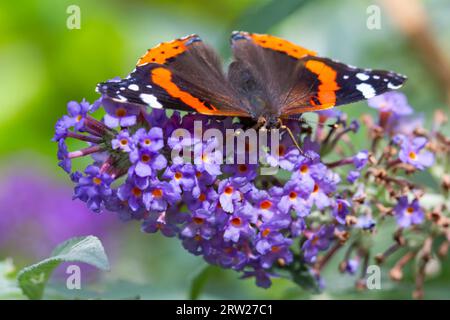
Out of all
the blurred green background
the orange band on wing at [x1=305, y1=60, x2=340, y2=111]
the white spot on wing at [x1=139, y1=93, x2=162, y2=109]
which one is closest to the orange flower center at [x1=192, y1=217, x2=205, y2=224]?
the white spot on wing at [x1=139, y1=93, x2=162, y2=109]

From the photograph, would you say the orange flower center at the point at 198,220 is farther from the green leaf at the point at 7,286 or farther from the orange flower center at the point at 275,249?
the green leaf at the point at 7,286

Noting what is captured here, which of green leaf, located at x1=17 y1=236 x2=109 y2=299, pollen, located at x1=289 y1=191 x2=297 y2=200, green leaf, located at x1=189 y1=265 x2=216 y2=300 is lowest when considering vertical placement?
green leaf, located at x1=189 y1=265 x2=216 y2=300

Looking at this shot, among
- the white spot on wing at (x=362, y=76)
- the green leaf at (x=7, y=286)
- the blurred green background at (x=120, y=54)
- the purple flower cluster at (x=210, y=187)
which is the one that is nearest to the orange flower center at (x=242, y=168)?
the purple flower cluster at (x=210, y=187)

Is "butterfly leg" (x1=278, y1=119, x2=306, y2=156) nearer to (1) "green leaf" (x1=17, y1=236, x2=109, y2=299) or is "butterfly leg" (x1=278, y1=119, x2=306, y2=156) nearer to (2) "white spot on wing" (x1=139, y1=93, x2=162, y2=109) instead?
(2) "white spot on wing" (x1=139, y1=93, x2=162, y2=109)

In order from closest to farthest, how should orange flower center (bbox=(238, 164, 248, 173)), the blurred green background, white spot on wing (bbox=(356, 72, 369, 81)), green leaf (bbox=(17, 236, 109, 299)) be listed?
green leaf (bbox=(17, 236, 109, 299)) < orange flower center (bbox=(238, 164, 248, 173)) < white spot on wing (bbox=(356, 72, 369, 81)) < the blurred green background

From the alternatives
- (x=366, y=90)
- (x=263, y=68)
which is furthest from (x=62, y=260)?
(x=366, y=90)

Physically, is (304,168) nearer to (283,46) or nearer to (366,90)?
(366,90)

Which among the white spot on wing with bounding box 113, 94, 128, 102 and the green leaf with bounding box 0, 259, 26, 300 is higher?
the white spot on wing with bounding box 113, 94, 128, 102
